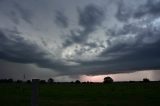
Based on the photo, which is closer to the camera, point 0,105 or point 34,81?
point 34,81

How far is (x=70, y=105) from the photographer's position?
31.5 m

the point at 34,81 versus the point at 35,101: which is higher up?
the point at 34,81

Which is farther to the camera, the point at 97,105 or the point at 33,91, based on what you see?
the point at 97,105

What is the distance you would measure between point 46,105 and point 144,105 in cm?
1053

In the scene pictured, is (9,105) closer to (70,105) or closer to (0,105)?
(0,105)

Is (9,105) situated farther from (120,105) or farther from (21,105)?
(120,105)

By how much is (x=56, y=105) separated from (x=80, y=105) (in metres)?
2.59

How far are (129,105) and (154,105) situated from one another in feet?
8.74

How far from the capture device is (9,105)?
99.0 ft

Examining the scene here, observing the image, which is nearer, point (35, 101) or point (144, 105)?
point (35, 101)

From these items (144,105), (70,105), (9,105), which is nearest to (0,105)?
(9,105)

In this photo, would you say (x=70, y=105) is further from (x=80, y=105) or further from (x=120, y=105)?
(x=120, y=105)

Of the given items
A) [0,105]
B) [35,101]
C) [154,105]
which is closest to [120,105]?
[154,105]

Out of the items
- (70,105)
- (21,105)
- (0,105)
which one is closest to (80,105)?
(70,105)
